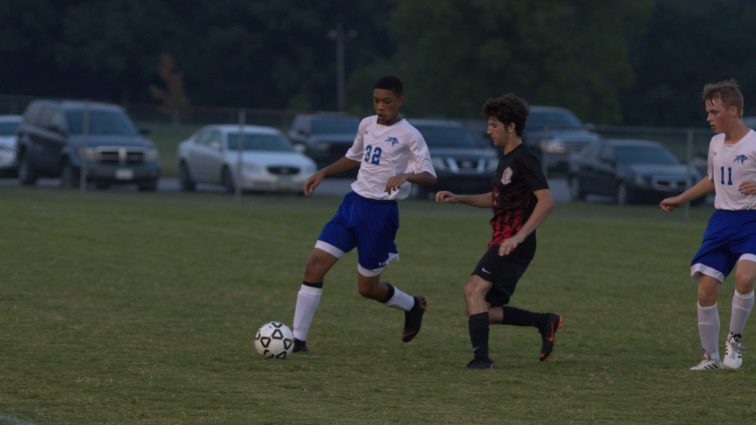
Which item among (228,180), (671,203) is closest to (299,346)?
(671,203)

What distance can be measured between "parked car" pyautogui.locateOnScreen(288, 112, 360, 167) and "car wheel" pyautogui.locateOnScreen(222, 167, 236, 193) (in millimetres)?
2940

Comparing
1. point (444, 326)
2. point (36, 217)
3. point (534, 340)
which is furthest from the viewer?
point (36, 217)

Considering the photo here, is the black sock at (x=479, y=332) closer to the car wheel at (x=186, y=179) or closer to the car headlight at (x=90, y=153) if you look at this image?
the car headlight at (x=90, y=153)

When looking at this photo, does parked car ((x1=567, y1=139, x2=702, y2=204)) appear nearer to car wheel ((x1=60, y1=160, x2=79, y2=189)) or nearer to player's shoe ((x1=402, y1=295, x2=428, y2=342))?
car wheel ((x1=60, y1=160, x2=79, y2=189))

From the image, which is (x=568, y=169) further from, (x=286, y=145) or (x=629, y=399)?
(x=629, y=399)

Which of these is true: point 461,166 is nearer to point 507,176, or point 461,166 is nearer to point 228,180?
point 228,180

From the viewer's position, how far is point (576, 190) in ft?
97.2

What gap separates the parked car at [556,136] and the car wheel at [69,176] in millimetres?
9331

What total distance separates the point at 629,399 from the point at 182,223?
13815mm

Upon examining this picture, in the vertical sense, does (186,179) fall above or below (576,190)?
above

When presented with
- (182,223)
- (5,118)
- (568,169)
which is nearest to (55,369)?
(182,223)

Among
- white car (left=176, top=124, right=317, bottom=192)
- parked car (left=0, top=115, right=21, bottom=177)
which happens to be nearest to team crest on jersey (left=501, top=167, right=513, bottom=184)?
white car (left=176, top=124, right=317, bottom=192)

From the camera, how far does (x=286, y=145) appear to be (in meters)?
29.0

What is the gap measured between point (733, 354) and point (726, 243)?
750 millimetres
